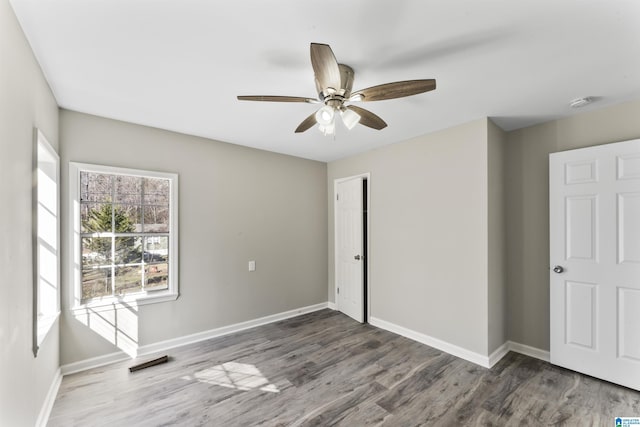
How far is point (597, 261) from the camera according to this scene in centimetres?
243

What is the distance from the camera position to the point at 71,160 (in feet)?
8.32

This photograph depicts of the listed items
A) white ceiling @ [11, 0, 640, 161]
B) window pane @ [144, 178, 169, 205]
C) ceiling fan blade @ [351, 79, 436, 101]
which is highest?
white ceiling @ [11, 0, 640, 161]

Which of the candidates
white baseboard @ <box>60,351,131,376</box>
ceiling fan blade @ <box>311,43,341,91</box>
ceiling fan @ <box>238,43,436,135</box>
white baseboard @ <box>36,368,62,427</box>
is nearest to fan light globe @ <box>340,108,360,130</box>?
ceiling fan @ <box>238,43,436,135</box>

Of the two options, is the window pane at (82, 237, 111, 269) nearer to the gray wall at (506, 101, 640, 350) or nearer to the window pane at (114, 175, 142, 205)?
the window pane at (114, 175, 142, 205)

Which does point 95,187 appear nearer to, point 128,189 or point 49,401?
point 128,189

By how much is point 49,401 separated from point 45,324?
1.92ft

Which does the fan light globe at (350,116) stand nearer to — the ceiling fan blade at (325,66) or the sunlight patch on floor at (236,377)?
the ceiling fan blade at (325,66)

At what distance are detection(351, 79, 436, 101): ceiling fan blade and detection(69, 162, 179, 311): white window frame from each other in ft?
7.97

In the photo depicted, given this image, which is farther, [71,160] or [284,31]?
[71,160]

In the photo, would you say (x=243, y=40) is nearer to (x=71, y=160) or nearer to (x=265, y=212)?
(x=71, y=160)

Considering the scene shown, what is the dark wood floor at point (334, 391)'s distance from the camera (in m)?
1.98

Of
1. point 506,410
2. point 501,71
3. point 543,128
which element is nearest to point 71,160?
point 501,71

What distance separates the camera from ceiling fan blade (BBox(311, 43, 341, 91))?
127 centimetres

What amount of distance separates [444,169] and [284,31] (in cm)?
227
